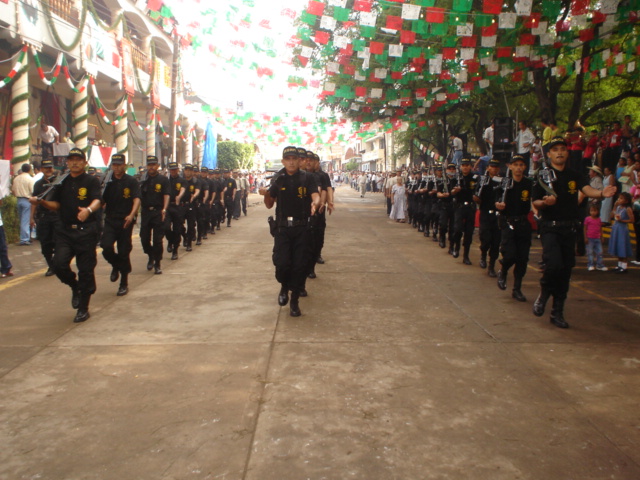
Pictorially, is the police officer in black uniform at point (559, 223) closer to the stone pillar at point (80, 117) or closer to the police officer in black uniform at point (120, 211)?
the police officer in black uniform at point (120, 211)

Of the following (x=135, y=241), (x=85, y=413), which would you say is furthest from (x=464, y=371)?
(x=135, y=241)

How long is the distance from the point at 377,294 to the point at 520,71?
10.7 m

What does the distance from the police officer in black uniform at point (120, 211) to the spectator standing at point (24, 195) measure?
536cm

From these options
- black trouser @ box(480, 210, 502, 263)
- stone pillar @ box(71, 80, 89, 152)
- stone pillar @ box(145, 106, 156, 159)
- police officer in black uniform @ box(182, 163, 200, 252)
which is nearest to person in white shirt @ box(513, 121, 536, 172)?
black trouser @ box(480, 210, 502, 263)

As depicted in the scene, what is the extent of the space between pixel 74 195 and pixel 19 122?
10659mm

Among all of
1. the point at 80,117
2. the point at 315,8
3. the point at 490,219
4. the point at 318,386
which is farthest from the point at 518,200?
the point at 80,117

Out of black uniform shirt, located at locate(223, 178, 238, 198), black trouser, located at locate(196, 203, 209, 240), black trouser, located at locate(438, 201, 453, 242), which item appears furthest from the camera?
black uniform shirt, located at locate(223, 178, 238, 198)

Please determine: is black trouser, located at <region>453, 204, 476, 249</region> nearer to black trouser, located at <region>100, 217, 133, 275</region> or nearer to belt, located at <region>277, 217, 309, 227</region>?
belt, located at <region>277, 217, 309, 227</region>

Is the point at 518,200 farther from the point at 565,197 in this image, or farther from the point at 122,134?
the point at 122,134

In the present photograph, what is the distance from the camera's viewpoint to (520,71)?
1546 cm

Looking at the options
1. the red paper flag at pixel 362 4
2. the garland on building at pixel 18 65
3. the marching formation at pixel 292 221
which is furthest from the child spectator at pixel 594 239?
the garland on building at pixel 18 65

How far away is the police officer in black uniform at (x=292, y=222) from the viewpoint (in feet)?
20.7

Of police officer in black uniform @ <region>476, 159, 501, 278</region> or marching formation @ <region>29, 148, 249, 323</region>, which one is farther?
police officer in black uniform @ <region>476, 159, 501, 278</region>

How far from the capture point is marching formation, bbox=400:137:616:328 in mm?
6066
